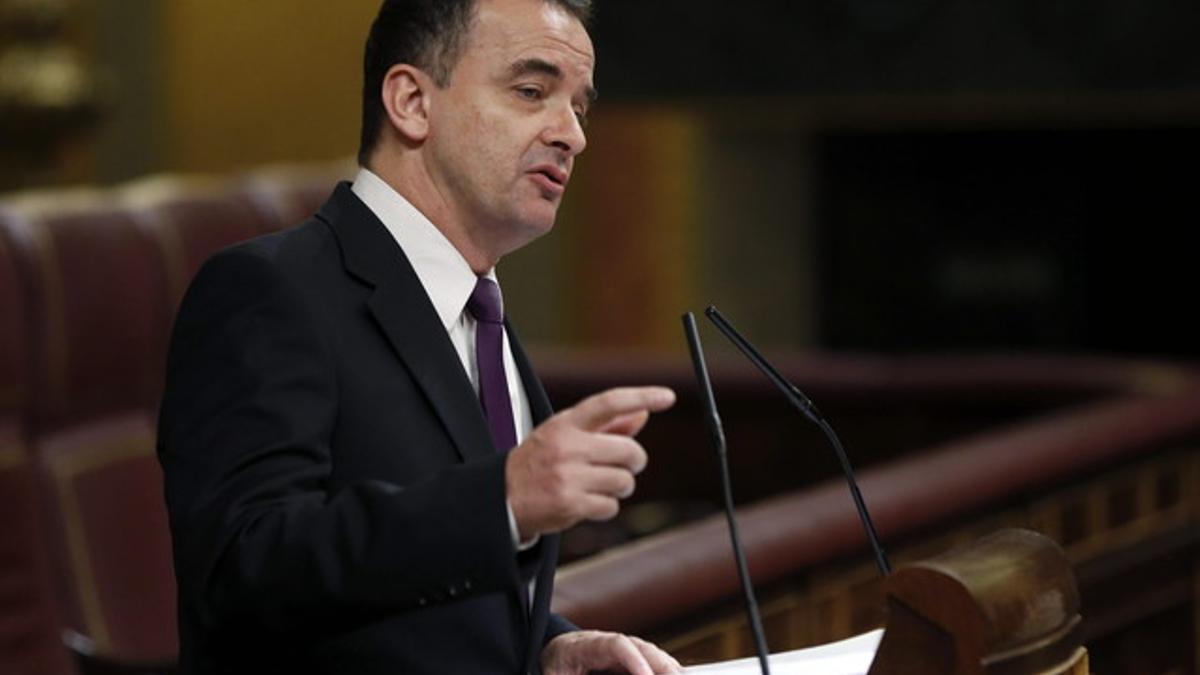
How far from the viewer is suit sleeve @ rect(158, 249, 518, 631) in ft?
3.67

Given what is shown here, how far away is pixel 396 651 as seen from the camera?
126 cm

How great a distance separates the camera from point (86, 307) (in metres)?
3.49

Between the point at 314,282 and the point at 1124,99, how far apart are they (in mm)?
5009

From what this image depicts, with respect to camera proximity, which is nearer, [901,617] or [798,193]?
[901,617]

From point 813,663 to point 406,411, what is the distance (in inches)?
11.7

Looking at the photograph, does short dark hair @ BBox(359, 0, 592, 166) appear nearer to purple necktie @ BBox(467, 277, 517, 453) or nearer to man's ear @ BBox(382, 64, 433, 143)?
man's ear @ BBox(382, 64, 433, 143)

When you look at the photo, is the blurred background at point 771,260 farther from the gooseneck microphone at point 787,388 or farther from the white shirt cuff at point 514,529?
the white shirt cuff at point 514,529

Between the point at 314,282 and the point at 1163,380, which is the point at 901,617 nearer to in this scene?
the point at 314,282

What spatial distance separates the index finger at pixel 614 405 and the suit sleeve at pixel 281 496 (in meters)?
0.08

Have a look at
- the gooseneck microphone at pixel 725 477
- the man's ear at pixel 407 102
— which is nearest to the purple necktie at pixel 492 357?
the man's ear at pixel 407 102

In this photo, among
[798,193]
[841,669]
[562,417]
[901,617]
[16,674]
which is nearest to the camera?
[562,417]

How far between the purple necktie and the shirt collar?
0.03 feet

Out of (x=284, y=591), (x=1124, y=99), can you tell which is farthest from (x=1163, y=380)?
(x=284, y=591)

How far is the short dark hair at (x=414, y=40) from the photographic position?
131cm
